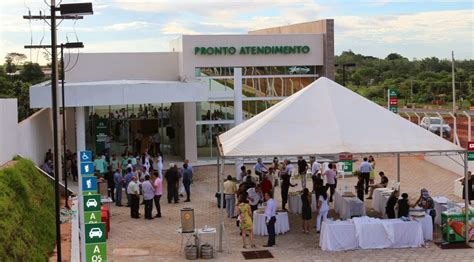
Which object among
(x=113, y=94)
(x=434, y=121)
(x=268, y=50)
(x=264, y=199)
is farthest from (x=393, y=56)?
(x=264, y=199)

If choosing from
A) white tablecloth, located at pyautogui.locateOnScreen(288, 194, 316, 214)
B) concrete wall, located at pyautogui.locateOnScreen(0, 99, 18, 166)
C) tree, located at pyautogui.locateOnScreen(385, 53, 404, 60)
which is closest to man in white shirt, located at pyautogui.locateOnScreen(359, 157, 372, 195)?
white tablecloth, located at pyautogui.locateOnScreen(288, 194, 316, 214)

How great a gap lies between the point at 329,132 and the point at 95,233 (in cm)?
719

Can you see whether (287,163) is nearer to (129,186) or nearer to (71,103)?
(129,186)

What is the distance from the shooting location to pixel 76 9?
1055 centimetres

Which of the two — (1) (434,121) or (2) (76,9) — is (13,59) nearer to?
(1) (434,121)

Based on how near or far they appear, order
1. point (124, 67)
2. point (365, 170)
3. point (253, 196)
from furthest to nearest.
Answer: point (124, 67)
point (365, 170)
point (253, 196)

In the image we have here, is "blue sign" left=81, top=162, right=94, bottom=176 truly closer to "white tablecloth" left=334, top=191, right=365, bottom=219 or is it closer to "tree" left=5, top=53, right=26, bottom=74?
"white tablecloth" left=334, top=191, right=365, bottom=219

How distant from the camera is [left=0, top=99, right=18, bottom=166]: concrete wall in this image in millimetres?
15289

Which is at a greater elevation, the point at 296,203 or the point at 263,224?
the point at 296,203

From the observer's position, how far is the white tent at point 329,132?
15.3 metres

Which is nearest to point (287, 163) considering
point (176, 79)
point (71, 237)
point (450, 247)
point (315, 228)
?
point (315, 228)

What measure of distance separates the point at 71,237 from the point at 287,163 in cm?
967

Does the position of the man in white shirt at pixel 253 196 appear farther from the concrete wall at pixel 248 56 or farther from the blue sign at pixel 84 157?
the concrete wall at pixel 248 56

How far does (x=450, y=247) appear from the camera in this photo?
49.5 ft
